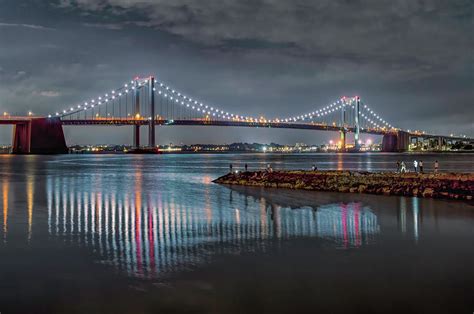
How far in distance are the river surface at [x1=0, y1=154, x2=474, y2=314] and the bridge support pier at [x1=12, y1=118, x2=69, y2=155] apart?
85.1m

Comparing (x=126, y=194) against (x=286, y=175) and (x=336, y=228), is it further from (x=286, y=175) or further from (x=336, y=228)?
(x=336, y=228)

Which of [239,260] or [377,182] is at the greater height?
[377,182]

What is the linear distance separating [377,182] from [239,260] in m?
12.6

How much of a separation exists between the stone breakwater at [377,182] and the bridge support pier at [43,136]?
78081mm

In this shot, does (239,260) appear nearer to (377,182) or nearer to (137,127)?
(377,182)

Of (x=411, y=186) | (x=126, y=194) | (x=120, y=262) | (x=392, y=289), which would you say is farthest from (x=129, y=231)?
(x=411, y=186)

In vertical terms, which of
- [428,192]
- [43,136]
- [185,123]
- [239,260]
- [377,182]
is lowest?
[239,260]

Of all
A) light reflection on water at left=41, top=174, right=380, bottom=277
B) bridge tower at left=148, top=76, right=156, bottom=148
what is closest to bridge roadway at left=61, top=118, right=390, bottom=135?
bridge tower at left=148, top=76, right=156, bottom=148

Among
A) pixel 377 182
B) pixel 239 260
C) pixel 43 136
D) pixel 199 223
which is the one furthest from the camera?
pixel 43 136

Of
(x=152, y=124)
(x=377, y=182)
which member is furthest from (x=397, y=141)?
(x=377, y=182)

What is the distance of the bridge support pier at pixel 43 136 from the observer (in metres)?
92.7

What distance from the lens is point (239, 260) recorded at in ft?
24.1

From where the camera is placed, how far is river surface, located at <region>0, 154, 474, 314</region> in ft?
18.0

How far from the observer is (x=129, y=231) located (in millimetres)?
9914
